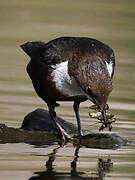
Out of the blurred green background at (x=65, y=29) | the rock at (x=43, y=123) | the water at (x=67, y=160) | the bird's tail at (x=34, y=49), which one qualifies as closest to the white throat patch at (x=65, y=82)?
the water at (x=67, y=160)

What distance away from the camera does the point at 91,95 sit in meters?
9.65

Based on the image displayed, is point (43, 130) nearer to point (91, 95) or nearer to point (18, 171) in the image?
point (91, 95)

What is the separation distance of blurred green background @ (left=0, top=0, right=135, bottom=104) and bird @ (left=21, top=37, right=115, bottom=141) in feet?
6.99

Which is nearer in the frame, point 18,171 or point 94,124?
point 18,171

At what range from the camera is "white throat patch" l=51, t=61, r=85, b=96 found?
10.0m

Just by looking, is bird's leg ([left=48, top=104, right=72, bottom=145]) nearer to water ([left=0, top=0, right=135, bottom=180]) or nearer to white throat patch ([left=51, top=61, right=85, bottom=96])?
water ([left=0, top=0, right=135, bottom=180])

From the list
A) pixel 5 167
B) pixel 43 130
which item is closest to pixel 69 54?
pixel 43 130

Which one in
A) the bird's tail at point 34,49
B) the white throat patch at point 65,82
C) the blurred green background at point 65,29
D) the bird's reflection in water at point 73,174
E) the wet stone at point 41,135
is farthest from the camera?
the blurred green background at point 65,29

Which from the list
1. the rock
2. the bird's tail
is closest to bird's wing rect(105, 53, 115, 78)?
the bird's tail

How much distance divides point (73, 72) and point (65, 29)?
31.0 ft

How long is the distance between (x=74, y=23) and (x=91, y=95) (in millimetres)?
11224

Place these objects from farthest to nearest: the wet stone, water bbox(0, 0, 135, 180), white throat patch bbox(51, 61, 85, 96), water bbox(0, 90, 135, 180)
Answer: the wet stone < white throat patch bbox(51, 61, 85, 96) < water bbox(0, 0, 135, 180) < water bbox(0, 90, 135, 180)

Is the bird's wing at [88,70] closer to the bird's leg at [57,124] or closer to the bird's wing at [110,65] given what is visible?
the bird's wing at [110,65]

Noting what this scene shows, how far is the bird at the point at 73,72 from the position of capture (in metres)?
9.58
